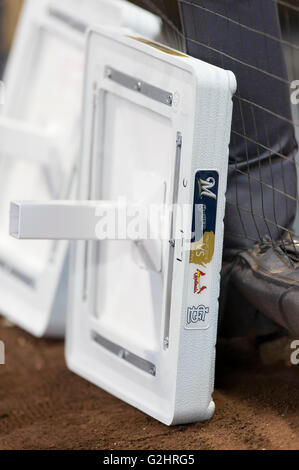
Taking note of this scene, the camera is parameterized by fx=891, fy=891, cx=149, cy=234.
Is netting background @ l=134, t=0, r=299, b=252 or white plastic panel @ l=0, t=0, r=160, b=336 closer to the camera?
netting background @ l=134, t=0, r=299, b=252

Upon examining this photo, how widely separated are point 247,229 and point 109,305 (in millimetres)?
215

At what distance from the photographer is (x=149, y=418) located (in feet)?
3.09

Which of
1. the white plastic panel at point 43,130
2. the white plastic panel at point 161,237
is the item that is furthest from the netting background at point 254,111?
the white plastic panel at point 43,130

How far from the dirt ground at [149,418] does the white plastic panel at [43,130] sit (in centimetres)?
19

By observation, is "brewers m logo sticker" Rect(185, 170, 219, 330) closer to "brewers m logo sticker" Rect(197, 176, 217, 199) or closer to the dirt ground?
"brewers m logo sticker" Rect(197, 176, 217, 199)

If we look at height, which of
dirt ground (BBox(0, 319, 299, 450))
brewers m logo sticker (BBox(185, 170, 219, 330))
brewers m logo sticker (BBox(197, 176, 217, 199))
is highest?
brewers m logo sticker (BBox(197, 176, 217, 199))

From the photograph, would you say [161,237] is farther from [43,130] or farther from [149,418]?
[43,130]

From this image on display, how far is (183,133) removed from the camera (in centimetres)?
87

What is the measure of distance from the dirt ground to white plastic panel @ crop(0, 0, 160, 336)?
7.7 inches

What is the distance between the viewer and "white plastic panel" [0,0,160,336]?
1262 mm

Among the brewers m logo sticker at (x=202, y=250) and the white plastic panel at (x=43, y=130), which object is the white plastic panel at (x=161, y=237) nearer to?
the brewers m logo sticker at (x=202, y=250)

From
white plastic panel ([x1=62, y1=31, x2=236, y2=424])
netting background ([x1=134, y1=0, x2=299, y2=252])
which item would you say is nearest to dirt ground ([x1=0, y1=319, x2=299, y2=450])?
white plastic panel ([x1=62, y1=31, x2=236, y2=424])

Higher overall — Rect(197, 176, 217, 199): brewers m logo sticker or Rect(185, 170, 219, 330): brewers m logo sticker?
Rect(197, 176, 217, 199): brewers m logo sticker
